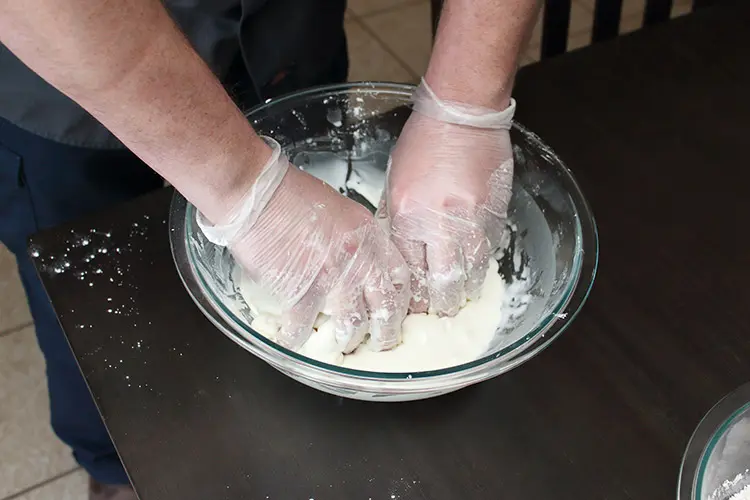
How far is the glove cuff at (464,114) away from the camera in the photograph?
0.67m

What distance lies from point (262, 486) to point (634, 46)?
71cm

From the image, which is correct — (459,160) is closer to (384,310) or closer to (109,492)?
(384,310)

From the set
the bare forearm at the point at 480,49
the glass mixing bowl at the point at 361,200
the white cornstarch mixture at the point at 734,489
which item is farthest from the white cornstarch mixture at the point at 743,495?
the bare forearm at the point at 480,49

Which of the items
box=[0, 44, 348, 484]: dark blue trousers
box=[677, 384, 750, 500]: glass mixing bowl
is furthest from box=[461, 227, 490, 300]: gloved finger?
box=[0, 44, 348, 484]: dark blue trousers

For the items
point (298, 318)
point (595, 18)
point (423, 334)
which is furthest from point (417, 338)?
point (595, 18)

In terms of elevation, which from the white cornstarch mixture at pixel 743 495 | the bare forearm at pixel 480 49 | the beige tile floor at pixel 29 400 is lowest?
the beige tile floor at pixel 29 400

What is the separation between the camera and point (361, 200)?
765 millimetres

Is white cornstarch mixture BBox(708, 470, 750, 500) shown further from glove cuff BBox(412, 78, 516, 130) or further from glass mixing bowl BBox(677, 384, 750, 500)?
glove cuff BBox(412, 78, 516, 130)

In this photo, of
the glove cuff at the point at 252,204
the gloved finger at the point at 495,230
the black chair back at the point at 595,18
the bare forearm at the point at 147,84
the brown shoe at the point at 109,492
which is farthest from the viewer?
the brown shoe at the point at 109,492

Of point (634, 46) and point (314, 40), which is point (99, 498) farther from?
point (634, 46)

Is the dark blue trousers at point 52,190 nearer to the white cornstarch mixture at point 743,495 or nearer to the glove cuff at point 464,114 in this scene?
the glove cuff at point 464,114

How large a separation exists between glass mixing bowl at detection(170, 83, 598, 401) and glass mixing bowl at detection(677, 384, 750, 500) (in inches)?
4.7

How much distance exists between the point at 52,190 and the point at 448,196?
442 mm

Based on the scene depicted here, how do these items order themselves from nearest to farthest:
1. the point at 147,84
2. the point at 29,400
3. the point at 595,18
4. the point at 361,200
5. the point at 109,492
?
the point at 147,84, the point at 361,200, the point at 595,18, the point at 109,492, the point at 29,400
